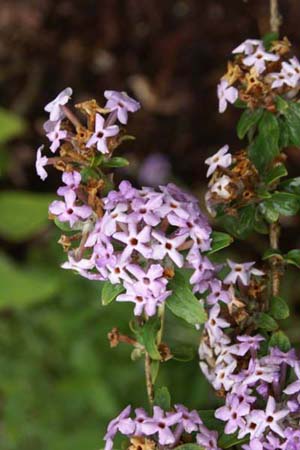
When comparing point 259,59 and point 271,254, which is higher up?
point 259,59

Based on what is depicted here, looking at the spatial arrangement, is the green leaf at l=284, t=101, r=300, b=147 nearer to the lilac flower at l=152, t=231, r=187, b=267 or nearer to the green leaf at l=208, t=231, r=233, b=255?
the green leaf at l=208, t=231, r=233, b=255

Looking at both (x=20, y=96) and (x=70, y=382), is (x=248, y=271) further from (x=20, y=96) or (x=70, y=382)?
(x=20, y=96)

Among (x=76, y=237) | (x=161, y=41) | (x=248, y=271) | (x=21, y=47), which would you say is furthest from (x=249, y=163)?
(x=21, y=47)

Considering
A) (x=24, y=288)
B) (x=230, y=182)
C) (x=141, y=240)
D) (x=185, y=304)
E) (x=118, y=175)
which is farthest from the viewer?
(x=118, y=175)

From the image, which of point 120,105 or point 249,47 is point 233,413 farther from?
point 249,47

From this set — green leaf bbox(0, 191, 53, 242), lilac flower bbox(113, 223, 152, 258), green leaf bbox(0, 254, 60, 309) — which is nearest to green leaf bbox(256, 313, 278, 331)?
lilac flower bbox(113, 223, 152, 258)

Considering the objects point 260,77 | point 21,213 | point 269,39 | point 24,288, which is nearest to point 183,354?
point 260,77
